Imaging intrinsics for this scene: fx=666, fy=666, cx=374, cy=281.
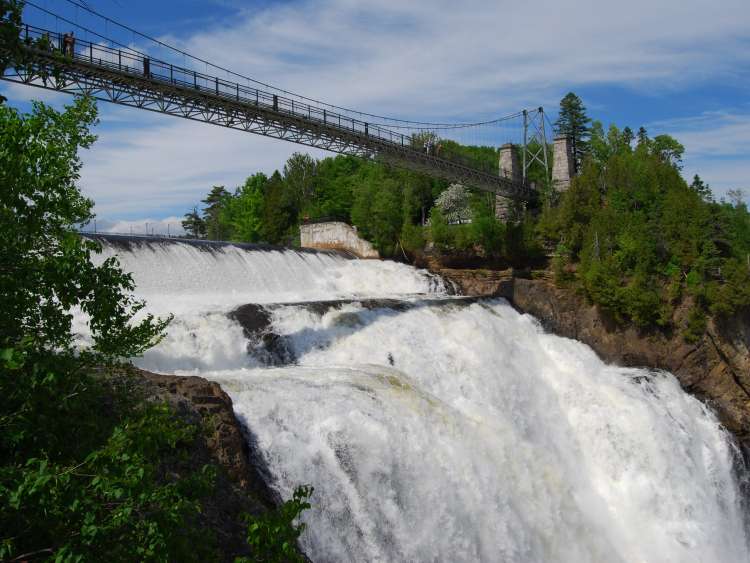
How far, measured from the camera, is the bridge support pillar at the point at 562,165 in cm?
3419

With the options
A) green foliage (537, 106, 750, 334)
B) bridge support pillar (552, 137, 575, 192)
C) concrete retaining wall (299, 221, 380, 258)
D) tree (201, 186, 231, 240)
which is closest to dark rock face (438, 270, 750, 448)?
green foliage (537, 106, 750, 334)

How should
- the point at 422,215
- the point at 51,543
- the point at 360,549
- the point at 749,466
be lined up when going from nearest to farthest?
the point at 51,543
the point at 360,549
the point at 749,466
the point at 422,215

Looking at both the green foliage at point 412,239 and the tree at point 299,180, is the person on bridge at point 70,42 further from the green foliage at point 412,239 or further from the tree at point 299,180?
the tree at point 299,180

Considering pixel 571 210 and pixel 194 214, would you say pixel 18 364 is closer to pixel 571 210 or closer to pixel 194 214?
pixel 571 210

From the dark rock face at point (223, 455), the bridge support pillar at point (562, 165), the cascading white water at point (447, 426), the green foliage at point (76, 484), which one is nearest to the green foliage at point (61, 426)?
the green foliage at point (76, 484)

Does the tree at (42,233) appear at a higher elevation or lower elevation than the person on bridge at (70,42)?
lower

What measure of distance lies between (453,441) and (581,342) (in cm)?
1168

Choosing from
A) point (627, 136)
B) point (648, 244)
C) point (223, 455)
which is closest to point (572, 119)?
point (627, 136)

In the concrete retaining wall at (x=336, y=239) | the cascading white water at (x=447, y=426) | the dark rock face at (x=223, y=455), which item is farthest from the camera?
the concrete retaining wall at (x=336, y=239)

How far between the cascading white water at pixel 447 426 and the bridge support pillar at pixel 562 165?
1490cm

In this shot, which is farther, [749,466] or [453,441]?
[749,466]

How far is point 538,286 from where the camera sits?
23.7 m

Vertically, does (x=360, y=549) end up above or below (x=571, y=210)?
below

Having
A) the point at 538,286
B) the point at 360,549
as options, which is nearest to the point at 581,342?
the point at 538,286
